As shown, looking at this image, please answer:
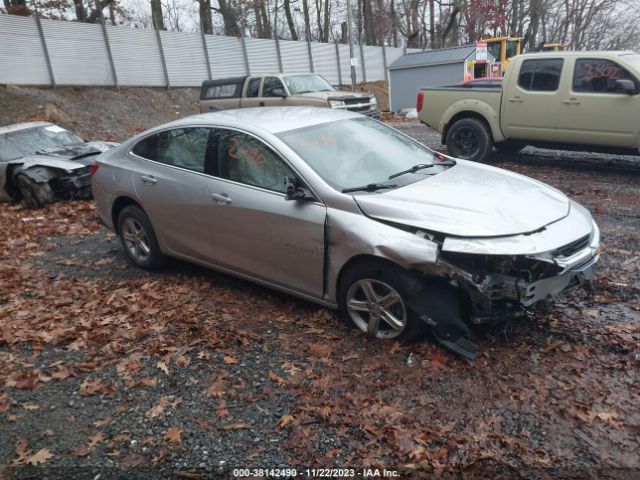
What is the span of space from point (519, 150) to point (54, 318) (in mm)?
8797

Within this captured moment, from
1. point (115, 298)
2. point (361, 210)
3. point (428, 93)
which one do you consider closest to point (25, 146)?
point (115, 298)

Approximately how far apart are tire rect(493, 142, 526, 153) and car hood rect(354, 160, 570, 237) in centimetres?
550

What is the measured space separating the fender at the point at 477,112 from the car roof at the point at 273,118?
4.92 meters

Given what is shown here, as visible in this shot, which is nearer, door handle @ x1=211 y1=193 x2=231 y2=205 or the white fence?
door handle @ x1=211 y1=193 x2=231 y2=205

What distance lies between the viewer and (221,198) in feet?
14.3

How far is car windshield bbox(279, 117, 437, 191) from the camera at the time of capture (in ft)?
13.1

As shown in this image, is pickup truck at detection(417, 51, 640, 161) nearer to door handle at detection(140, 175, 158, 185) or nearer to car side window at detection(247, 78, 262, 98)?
door handle at detection(140, 175, 158, 185)

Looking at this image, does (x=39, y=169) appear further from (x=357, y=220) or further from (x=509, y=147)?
(x=509, y=147)

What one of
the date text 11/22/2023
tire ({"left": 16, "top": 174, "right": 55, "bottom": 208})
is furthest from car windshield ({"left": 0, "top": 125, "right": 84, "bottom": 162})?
the date text 11/22/2023

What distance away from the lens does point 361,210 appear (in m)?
3.64

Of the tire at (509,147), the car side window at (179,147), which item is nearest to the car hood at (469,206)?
the car side window at (179,147)

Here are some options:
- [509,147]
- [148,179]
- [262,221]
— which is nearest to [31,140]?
[148,179]

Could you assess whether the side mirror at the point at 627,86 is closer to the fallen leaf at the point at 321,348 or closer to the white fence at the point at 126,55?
the fallen leaf at the point at 321,348

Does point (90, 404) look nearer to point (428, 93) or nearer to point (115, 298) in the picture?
point (115, 298)
